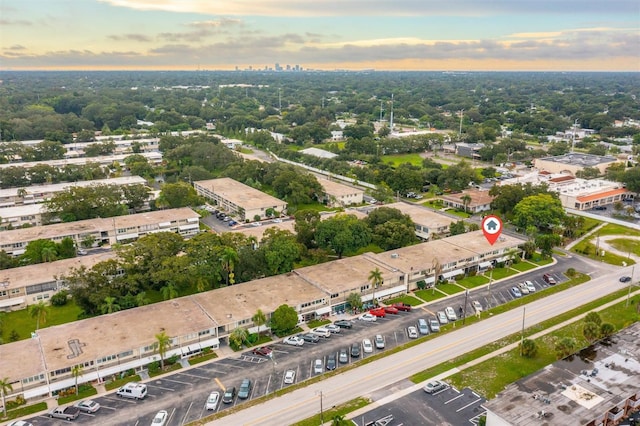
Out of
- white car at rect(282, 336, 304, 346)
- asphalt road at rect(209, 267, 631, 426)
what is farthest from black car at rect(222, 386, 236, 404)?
white car at rect(282, 336, 304, 346)

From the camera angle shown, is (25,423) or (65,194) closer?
(25,423)

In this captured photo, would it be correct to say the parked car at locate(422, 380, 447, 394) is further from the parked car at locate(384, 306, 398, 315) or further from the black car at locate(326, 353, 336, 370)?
the parked car at locate(384, 306, 398, 315)

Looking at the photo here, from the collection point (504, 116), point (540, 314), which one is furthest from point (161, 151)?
point (504, 116)

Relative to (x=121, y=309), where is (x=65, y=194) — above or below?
above

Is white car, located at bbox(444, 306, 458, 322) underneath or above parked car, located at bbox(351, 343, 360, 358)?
above

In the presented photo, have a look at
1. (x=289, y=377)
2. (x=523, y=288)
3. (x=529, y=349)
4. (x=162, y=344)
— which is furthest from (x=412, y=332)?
(x=162, y=344)

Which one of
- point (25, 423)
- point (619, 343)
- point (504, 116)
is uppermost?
point (504, 116)

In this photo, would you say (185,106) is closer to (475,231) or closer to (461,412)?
(475,231)

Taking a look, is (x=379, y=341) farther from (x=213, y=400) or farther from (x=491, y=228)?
(x=491, y=228)
